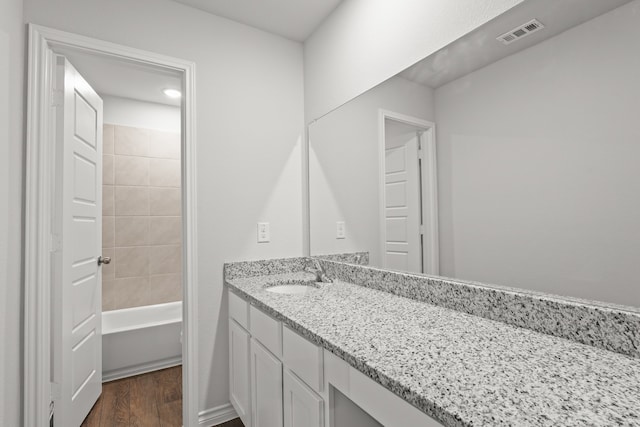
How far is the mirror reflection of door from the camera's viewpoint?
1419 mm

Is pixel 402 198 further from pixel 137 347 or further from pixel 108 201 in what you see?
pixel 108 201

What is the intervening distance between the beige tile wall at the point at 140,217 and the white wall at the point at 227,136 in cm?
172

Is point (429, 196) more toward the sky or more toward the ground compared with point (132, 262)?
more toward the sky

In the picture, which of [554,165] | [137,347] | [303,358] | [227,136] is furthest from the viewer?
[137,347]

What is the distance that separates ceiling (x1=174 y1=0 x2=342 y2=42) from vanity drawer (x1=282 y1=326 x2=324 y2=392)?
1775 mm

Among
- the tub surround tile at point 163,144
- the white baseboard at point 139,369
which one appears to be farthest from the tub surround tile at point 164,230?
the white baseboard at point 139,369

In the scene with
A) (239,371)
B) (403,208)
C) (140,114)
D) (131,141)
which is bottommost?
(239,371)

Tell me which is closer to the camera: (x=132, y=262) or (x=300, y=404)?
(x=300, y=404)

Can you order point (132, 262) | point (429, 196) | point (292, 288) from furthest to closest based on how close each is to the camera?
point (132, 262) → point (292, 288) → point (429, 196)

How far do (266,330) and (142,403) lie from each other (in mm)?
1464

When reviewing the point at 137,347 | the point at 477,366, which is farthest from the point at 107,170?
the point at 477,366

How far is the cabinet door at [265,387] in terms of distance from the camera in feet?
4.24

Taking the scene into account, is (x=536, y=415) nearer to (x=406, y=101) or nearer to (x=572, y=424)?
(x=572, y=424)

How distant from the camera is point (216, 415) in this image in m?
1.88
